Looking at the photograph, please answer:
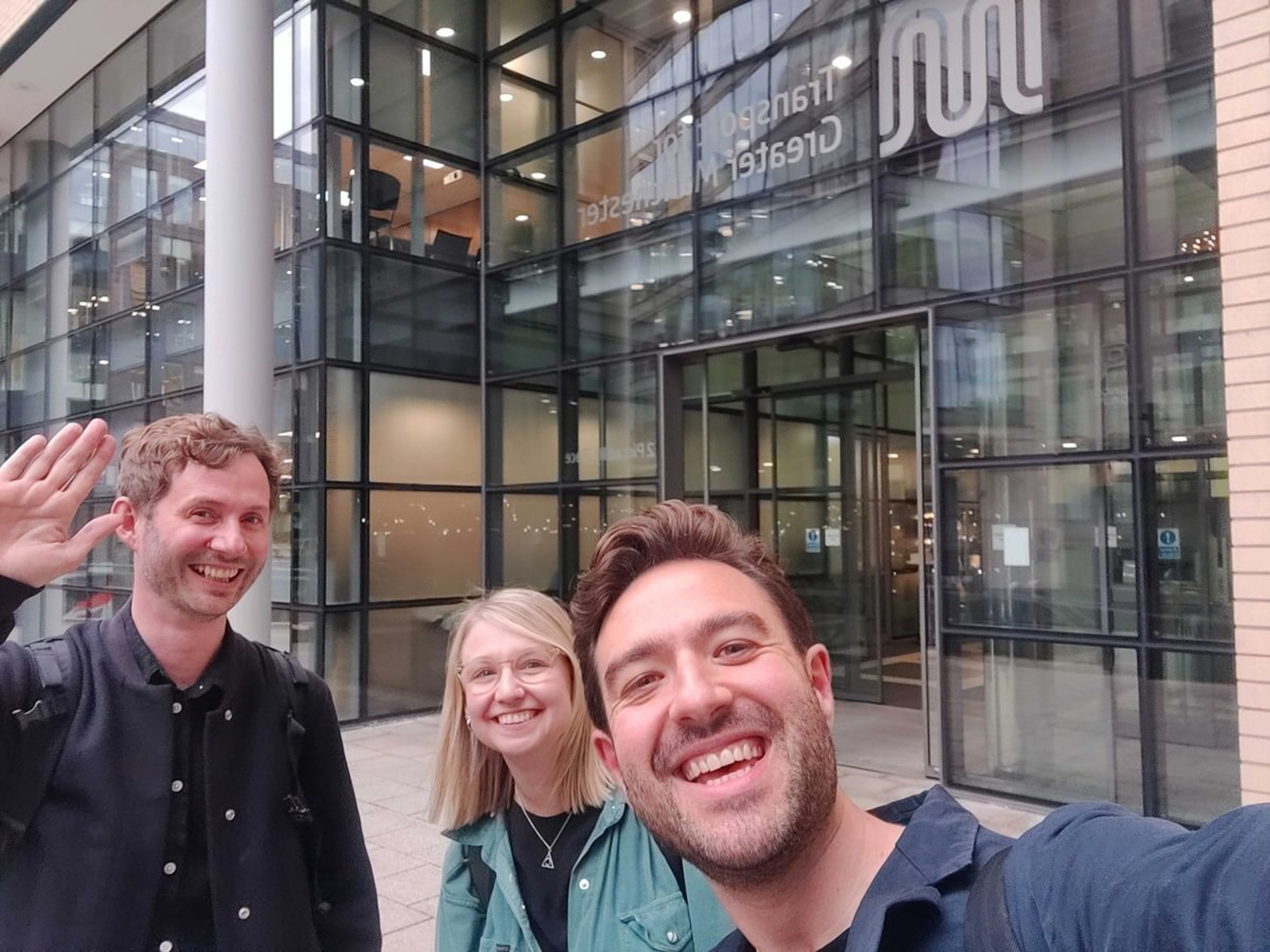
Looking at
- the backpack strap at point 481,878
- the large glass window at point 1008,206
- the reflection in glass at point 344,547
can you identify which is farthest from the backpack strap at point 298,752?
the reflection in glass at point 344,547

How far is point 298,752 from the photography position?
2346 millimetres

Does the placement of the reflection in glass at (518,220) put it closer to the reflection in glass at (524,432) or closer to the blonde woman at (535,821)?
the reflection in glass at (524,432)

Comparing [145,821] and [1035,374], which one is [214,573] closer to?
[145,821]

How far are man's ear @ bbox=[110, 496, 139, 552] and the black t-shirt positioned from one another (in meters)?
1.16

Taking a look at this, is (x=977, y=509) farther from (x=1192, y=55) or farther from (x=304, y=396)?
(x=304, y=396)

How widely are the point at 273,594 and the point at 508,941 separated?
9.07 m

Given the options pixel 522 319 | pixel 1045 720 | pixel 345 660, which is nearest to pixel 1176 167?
pixel 1045 720

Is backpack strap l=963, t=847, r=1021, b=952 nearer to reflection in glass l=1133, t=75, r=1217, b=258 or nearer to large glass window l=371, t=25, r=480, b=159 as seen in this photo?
reflection in glass l=1133, t=75, r=1217, b=258

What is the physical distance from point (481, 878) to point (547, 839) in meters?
0.18

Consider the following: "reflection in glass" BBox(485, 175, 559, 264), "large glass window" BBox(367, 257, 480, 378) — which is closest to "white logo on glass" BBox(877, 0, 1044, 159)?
"reflection in glass" BBox(485, 175, 559, 264)

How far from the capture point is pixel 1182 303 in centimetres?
617

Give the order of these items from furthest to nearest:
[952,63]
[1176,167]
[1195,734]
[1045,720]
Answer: [952,63]
[1045,720]
[1176,167]
[1195,734]

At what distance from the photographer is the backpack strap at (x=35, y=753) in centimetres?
193

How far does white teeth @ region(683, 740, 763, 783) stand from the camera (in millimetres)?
1315
